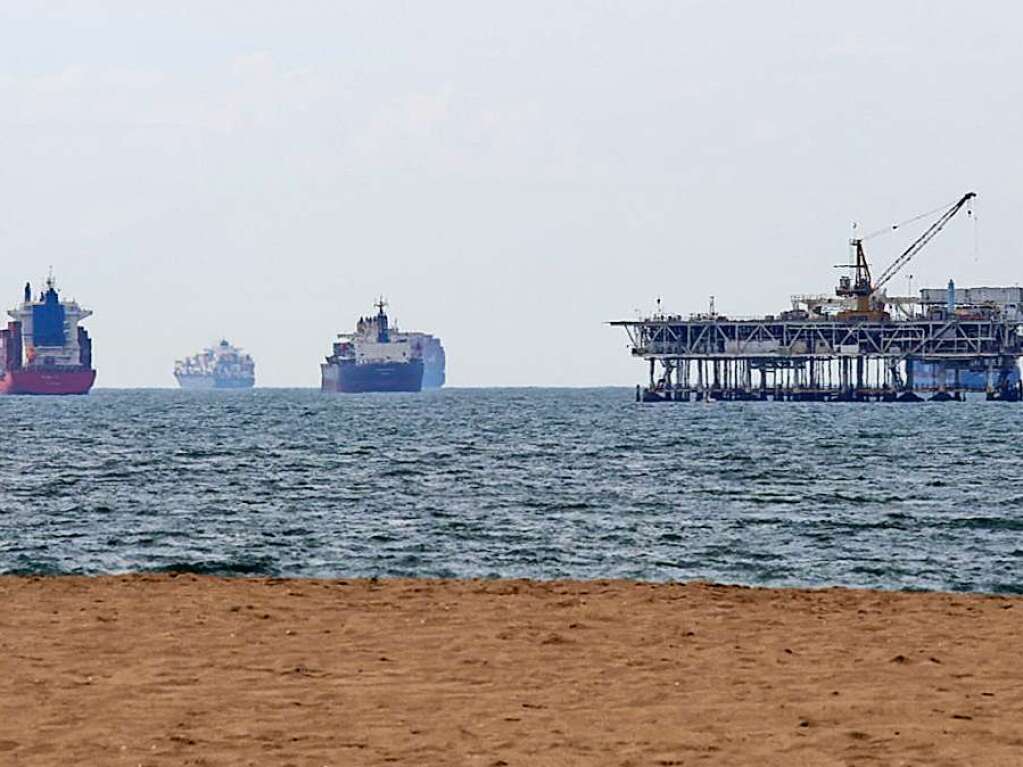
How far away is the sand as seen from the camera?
44.1 ft

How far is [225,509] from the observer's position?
4991cm

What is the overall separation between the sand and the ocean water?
10.7m

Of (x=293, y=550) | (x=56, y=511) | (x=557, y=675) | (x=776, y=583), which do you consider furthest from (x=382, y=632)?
(x=56, y=511)

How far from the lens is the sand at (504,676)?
13.4m

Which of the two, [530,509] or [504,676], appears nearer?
[504,676]

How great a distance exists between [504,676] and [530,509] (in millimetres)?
33282

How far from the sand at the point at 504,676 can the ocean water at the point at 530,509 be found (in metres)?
10.7

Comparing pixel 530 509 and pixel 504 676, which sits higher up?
pixel 504 676

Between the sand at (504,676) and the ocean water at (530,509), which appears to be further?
the ocean water at (530,509)

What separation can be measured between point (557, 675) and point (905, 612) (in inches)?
252

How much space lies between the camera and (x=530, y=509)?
49844 millimetres

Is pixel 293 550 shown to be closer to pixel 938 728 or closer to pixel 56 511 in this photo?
pixel 56 511

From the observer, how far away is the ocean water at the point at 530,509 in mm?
34938

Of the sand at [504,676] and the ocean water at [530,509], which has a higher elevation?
the sand at [504,676]
